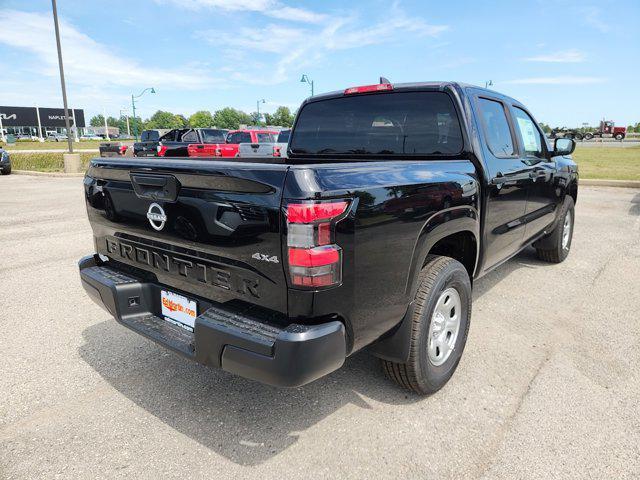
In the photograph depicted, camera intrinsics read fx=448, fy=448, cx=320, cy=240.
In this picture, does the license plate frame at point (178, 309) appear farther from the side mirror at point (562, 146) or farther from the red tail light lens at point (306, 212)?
the side mirror at point (562, 146)

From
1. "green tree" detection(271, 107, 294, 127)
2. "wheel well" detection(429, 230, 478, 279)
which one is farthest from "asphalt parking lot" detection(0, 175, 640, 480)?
"green tree" detection(271, 107, 294, 127)

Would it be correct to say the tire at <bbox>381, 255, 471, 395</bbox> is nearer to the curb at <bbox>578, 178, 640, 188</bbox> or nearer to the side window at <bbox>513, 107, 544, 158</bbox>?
the side window at <bbox>513, 107, 544, 158</bbox>

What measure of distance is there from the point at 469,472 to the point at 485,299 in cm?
251

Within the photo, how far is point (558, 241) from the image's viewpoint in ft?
17.7

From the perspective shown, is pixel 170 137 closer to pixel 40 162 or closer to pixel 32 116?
pixel 40 162

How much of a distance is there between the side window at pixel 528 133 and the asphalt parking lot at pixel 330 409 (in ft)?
4.84

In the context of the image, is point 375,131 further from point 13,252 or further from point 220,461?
point 13,252

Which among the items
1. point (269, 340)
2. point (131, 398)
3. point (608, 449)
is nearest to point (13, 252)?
point (131, 398)

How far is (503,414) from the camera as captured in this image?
258 cm

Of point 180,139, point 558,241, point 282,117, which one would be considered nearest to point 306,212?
point 558,241

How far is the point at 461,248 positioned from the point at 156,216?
6.65 feet

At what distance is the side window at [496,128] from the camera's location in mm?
3365

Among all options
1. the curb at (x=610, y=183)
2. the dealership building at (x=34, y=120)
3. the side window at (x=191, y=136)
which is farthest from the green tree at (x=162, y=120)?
the curb at (x=610, y=183)

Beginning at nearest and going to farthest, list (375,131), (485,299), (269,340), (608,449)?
(269,340)
(608,449)
(375,131)
(485,299)
